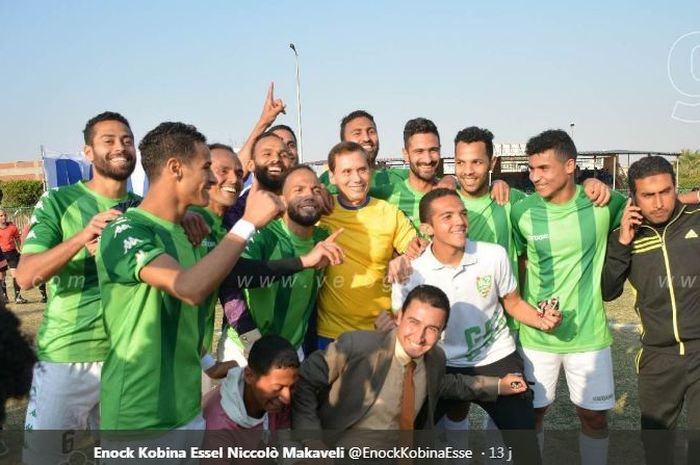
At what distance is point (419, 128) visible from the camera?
5488 millimetres

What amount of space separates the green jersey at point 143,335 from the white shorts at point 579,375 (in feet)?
9.33

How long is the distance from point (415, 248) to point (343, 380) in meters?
1.12

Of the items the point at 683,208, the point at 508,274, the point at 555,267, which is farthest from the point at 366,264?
the point at 683,208

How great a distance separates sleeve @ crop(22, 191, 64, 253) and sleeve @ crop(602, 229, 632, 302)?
3817 mm

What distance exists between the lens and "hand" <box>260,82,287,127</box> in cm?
592

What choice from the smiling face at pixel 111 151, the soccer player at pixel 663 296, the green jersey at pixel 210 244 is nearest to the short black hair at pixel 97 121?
the smiling face at pixel 111 151

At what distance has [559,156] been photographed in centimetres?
474

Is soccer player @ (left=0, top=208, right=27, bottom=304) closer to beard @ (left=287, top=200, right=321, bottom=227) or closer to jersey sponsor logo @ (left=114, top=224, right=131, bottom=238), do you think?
beard @ (left=287, top=200, right=321, bottom=227)

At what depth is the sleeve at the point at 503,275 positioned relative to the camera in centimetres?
442

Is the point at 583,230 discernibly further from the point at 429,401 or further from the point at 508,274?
the point at 429,401

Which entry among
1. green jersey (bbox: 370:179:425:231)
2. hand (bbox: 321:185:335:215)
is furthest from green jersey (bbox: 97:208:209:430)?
green jersey (bbox: 370:179:425:231)

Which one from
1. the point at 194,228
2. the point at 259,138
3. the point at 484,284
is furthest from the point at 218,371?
the point at 259,138

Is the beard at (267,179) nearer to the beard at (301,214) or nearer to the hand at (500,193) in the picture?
the beard at (301,214)

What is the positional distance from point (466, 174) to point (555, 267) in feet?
3.27
